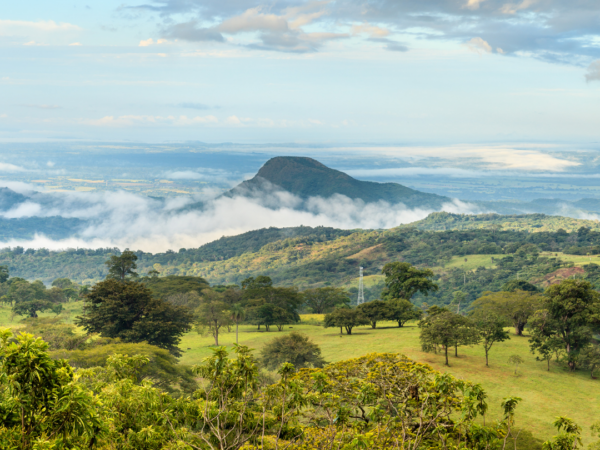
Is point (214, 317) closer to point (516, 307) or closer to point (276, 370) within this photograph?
point (276, 370)

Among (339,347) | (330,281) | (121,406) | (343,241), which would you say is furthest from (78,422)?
(343,241)

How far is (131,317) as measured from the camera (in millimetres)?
38219

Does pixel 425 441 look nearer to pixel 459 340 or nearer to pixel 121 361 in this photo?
pixel 121 361

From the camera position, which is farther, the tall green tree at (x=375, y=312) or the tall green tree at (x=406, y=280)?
the tall green tree at (x=406, y=280)

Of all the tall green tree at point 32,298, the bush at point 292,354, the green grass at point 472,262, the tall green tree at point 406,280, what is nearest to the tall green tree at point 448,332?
the bush at point 292,354

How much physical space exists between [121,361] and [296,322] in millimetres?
49688

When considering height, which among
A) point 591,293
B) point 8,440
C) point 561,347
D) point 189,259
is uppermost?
point 8,440

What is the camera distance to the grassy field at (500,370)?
26828 millimetres

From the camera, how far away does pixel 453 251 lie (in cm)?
15538

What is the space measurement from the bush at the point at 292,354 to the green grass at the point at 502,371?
5.16 meters

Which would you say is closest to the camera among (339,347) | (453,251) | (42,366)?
(42,366)

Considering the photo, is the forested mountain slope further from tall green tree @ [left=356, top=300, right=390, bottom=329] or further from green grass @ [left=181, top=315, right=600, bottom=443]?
green grass @ [left=181, top=315, right=600, bottom=443]

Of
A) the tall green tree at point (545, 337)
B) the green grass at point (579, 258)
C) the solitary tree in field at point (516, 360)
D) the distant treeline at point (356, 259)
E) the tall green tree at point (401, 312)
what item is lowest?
the distant treeline at point (356, 259)

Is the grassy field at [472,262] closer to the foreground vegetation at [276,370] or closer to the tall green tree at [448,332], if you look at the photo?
the foreground vegetation at [276,370]
